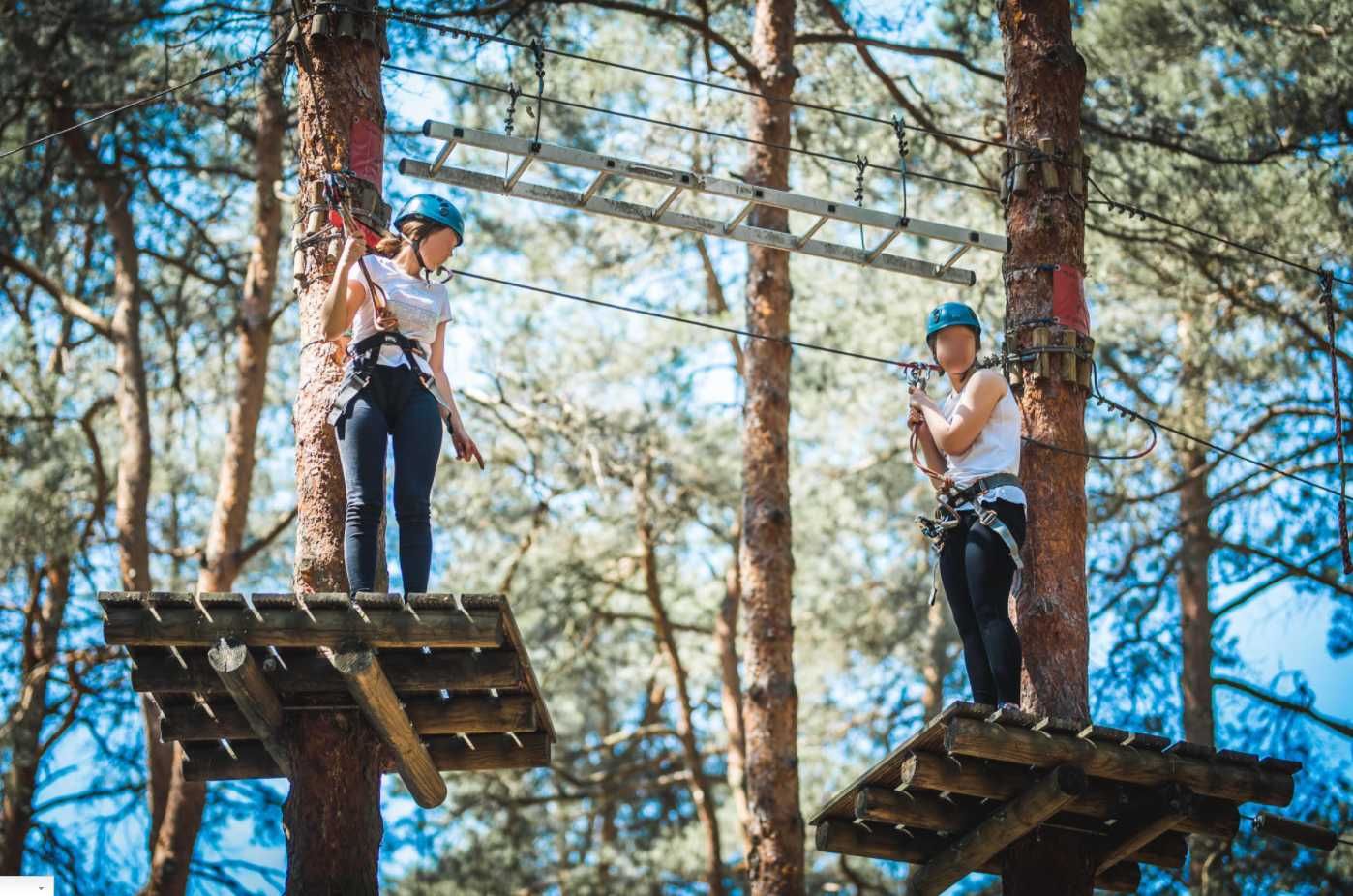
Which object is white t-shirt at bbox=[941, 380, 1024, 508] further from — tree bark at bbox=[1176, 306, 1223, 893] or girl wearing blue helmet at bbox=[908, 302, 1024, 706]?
tree bark at bbox=[1176, 306, 1223, 893]

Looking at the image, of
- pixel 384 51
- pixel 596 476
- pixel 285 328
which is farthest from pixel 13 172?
pixel 384 51

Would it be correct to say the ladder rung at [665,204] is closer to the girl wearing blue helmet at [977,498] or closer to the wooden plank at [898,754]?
Answer: the girl wearing blue helmet at [977,498]

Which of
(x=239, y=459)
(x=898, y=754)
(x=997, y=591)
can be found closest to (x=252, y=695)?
(x=898, y=754)

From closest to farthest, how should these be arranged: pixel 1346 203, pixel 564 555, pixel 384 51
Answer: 1. pixel 384 51
2. pixel 1346 203
3. pixel 564 555

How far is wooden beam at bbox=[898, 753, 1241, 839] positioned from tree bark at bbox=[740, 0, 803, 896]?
9.57 ft

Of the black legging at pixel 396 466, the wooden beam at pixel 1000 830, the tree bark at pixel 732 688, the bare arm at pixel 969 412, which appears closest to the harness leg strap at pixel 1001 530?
the bare arm at pixel 969 412

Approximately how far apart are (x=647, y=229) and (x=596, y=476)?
272 cm

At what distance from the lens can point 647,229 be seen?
15719mm

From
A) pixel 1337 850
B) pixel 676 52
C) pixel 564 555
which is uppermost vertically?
pixel 676 52

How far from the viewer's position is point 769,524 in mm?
9750

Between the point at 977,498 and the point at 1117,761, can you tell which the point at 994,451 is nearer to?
the point at 977,498

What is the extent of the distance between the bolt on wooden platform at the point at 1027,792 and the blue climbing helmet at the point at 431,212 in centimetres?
249

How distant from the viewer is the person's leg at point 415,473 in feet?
18.1

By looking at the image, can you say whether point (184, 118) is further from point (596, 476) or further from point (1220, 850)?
point (1220, 850)
